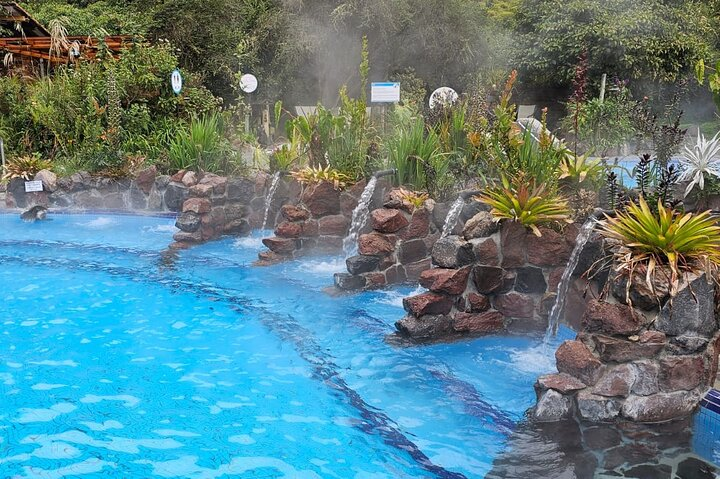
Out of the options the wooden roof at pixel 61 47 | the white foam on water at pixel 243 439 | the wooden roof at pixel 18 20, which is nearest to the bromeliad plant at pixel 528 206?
the white foam on water at pixel 243 439

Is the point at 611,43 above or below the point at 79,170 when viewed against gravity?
above

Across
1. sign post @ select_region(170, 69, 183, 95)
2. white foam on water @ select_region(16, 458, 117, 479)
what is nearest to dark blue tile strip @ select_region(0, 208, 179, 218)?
sign post @ select_region(170, 69, 183, 95)

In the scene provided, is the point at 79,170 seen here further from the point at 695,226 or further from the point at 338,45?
the point at 338,45

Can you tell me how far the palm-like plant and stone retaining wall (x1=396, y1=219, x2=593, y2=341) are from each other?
3.67 feet

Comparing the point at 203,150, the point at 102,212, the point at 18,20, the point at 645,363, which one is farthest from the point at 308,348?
the point at 18,20

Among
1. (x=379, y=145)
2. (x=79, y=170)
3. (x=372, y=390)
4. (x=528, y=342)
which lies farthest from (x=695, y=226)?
(x=79, y=170)

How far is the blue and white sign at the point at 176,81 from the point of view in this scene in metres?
13.8

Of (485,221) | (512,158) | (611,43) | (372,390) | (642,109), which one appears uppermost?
(611,43)

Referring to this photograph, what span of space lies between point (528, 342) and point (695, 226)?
1995 millimetres

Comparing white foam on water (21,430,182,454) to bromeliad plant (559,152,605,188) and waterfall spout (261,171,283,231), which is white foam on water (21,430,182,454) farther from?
waterfall spout (261,171,283,231)

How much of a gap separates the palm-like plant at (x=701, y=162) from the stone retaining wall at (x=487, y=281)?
1.12 meters

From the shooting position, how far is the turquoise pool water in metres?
3.98

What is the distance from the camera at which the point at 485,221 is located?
6035 mm

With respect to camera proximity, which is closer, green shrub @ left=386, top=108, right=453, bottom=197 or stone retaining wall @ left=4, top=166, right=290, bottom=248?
green shrub @ left=386, top=108, right=453, bottom=197
